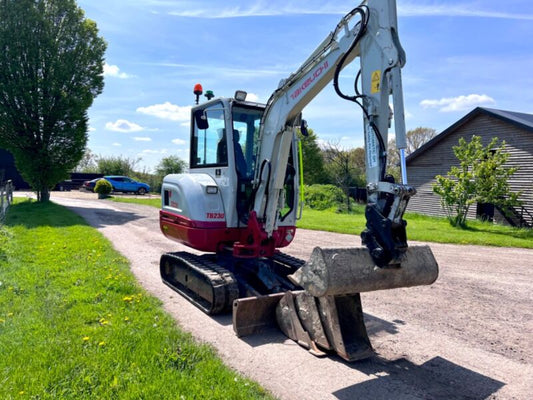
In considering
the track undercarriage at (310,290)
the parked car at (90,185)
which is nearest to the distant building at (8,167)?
the parked car at (90,185)

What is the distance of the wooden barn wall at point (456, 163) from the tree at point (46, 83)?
18325 millimetres

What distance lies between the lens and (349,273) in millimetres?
3562

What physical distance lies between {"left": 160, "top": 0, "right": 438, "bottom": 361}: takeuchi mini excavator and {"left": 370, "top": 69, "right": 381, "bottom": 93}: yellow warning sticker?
10mm

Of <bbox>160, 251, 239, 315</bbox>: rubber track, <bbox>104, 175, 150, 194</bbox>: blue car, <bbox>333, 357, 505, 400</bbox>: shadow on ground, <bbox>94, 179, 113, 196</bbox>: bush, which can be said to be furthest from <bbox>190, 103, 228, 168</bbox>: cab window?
<bbox>104, 175, 150, 194</bbox>: blue car

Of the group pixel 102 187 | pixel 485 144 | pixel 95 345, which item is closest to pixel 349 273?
pixel 95 345

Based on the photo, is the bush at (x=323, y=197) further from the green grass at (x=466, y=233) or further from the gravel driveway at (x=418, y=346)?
the gravel driveway at (x=418, y=346)

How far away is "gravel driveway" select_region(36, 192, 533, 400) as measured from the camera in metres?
3.56

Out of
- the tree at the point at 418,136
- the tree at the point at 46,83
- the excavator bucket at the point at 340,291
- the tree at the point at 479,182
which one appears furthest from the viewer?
the tree at the point at 418,136

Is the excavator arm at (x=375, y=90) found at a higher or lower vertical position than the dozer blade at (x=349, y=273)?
higher

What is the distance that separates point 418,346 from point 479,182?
1376 centimetres

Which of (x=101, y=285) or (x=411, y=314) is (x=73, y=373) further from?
(x=411, y=314)

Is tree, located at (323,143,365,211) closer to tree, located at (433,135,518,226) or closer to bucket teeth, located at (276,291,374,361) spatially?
tree, located at (433,135,518,226)

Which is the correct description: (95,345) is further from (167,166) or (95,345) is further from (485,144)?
(167,166)

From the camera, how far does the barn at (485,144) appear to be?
17641mm
